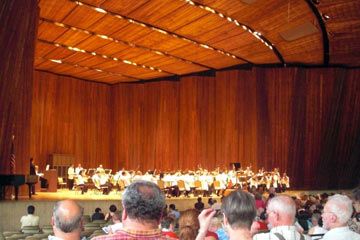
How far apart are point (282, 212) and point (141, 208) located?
110cm

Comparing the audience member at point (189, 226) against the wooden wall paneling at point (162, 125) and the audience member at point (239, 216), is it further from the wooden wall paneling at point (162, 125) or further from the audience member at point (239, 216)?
the wooden wall paneling at point (162, 125)

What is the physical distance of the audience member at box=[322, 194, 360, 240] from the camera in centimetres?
296

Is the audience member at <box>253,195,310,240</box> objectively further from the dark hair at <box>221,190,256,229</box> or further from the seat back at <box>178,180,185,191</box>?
the seat back at <box>178,180,185,191</box>

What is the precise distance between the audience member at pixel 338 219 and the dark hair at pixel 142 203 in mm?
1471

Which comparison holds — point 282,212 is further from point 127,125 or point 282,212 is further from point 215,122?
point 127,125

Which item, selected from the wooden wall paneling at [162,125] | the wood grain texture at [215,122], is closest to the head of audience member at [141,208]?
the wood grain texture at [215,122]

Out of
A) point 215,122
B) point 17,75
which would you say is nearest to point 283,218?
point 17,75

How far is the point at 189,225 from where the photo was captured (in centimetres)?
306

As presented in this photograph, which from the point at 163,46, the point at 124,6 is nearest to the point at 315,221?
the point at 124,6

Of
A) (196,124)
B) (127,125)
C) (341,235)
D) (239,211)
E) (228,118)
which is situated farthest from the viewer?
(127,125)

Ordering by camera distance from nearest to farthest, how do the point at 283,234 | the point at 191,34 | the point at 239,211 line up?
the point at 239,211
the point at 283,234
the point at 191,34

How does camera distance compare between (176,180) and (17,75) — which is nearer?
(17,75)

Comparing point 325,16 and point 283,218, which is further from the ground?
point 325,16

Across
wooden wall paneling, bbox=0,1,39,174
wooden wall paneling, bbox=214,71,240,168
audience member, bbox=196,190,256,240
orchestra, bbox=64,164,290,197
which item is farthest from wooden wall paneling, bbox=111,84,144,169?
audience member, bbox=196,190,256,240
